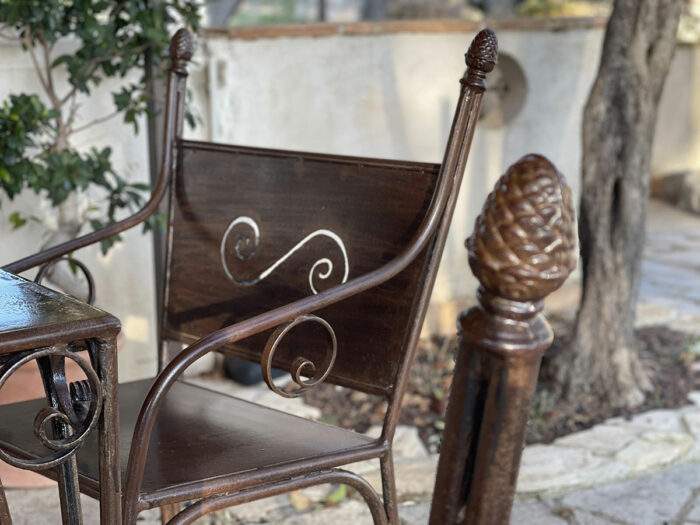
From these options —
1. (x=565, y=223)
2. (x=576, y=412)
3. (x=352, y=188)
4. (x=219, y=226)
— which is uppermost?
(x=565, y=223)

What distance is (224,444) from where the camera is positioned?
1.59 metres

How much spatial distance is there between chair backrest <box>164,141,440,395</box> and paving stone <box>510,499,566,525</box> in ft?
3.08

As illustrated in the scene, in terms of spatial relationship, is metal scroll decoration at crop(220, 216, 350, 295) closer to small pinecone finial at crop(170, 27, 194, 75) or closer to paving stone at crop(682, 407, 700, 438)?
small pinecone finial at crop(170, 27, 194, 75)

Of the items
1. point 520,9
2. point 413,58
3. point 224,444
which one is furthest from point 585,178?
point 520,9

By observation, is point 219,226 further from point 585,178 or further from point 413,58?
point 413,58

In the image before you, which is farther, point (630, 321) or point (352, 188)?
point (630, 321)

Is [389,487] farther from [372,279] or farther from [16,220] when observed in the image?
[16,220]

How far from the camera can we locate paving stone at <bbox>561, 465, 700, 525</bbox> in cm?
245

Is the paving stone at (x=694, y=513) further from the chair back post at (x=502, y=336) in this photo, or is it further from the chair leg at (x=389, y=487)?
the chair back post at (x=502, y=336)

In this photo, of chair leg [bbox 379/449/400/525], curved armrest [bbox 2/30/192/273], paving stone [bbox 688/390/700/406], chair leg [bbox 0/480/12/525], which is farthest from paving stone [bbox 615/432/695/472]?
chair leg [bbox 0/480/12/525]

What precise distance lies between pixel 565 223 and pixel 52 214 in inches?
92.3

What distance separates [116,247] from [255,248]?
4.58 ft

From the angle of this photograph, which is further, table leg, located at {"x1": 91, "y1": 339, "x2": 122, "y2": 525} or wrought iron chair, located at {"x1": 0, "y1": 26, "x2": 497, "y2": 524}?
wrought iron chair, located at {"x1": 0, "y1": 26, "x2": 497, "y2": 524}

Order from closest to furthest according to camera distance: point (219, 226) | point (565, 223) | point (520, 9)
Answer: point (565, 223), point (219, 226), point (520, 9)
